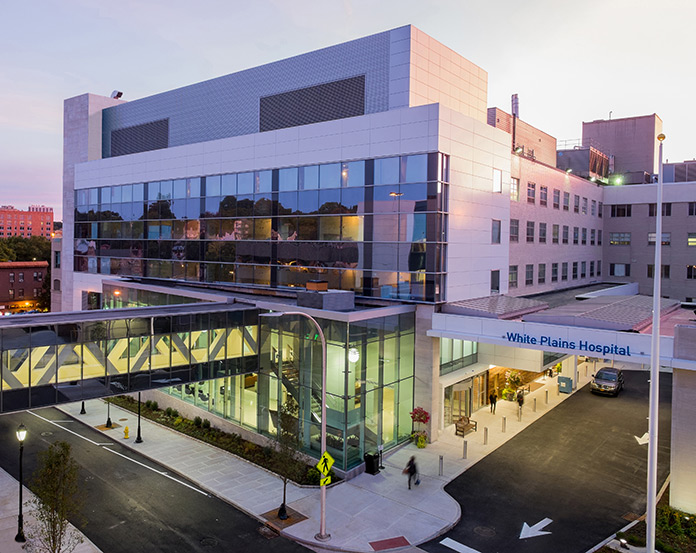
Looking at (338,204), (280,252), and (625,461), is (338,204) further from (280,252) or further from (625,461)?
(625,461)

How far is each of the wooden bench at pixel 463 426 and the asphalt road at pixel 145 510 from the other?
1344 centimetres

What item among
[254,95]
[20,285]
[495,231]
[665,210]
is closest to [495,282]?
[495,231]

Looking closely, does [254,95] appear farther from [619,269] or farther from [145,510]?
[619,269]

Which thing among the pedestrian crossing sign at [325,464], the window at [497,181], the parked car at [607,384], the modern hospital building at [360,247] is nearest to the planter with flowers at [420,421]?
the modern hospital building at [360,247]

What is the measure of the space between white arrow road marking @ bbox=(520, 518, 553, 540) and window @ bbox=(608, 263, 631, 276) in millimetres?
45904

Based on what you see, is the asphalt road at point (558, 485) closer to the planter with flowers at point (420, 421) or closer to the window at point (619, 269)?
the planter with flowers at point (420, 421)

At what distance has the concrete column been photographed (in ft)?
94.2

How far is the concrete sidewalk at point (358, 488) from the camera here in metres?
19.8

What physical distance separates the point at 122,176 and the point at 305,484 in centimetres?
3618

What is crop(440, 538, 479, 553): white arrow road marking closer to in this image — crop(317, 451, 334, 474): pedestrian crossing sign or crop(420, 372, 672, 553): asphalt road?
crop(420, 372, 672, 553): asphalt road

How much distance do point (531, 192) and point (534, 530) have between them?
91.7ft

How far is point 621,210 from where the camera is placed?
58969 mm

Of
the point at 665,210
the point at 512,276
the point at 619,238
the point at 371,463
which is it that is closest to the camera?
the point at 371,463

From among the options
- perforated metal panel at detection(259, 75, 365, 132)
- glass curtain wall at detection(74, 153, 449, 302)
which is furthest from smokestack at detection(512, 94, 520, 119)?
glass curtain wall at detection(74, 153, 449, 302)
